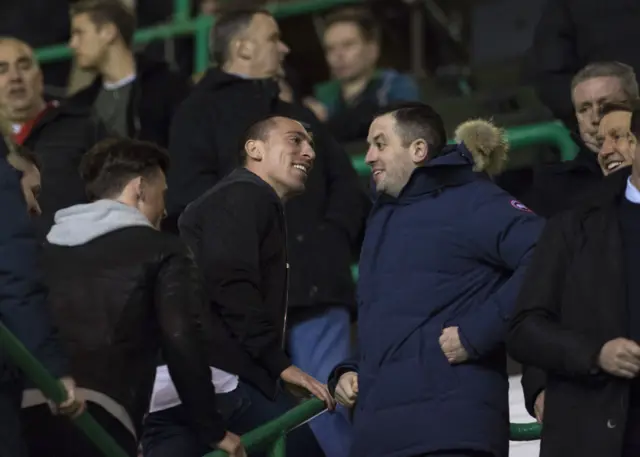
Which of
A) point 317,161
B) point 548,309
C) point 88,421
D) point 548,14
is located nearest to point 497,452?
point 548,309

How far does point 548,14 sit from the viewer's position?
6.68 meters

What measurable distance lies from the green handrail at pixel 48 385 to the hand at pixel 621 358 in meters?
1.32

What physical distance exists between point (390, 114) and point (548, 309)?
1043 mm

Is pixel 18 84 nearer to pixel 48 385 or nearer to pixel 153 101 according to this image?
pixel 153 101

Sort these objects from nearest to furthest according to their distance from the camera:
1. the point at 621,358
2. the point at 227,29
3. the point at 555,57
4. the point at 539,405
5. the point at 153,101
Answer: the point at 621,358
the point at 539,405
the point at 555,57
the point at 227,29
the point at 153,101

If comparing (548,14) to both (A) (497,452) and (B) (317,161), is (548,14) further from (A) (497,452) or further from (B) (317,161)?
(A) (497,452)

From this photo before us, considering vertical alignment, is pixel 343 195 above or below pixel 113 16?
below

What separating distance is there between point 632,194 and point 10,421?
1689 mm

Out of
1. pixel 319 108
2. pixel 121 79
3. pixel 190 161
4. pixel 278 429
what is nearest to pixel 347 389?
pixel 278 429

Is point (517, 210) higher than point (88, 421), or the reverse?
point (517, 210)

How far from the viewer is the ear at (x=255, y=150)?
566cm

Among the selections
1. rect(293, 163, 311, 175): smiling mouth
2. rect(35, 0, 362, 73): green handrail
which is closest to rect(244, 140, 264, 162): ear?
rect(293, 163, 311, 175): smiling mouth

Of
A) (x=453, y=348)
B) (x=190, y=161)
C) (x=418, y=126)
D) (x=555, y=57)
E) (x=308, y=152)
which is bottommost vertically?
(x=453, y=348)

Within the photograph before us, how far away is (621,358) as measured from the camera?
4242 mm
